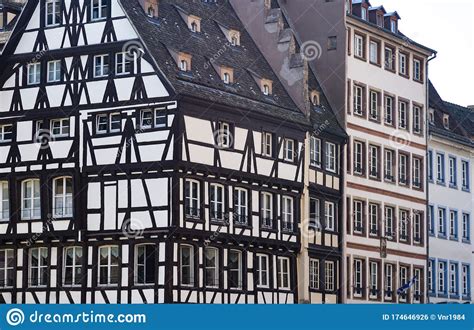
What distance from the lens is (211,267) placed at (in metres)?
58.0

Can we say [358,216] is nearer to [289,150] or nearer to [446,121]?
[289,150]

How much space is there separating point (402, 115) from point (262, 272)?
562 inches

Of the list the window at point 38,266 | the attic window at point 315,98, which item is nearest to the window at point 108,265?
the window at point 38,266

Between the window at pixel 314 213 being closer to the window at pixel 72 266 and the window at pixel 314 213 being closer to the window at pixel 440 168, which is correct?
the window at pixel 72 266

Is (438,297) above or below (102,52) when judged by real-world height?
below

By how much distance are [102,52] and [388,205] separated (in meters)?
17.3

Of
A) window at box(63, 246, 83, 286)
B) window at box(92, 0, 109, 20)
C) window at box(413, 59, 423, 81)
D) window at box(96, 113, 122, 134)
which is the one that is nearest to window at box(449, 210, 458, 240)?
window at box(413, 59, 423, 81)

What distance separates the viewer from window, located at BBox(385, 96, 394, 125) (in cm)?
7019

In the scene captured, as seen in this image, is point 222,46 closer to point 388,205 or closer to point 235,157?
point 235,157

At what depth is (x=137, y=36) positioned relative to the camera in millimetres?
57438

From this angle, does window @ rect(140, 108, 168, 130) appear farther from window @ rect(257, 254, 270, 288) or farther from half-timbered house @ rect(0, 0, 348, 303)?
window @ rect(257, 254, 270, 288)

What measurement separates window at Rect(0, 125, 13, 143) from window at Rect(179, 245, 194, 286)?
28.8 feet

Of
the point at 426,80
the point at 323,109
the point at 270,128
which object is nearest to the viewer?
the point at 270,128
